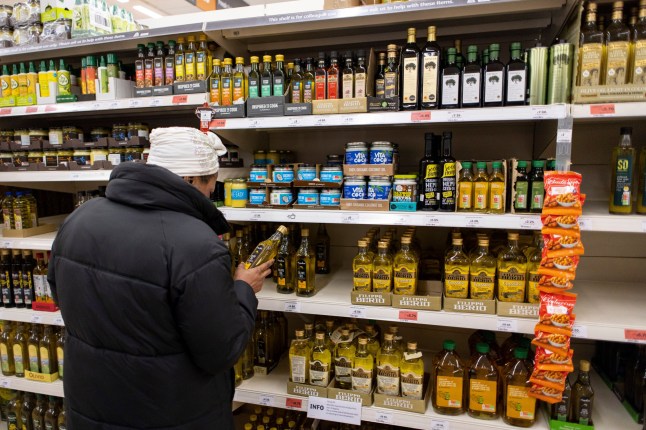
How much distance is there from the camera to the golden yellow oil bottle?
1823 millimetres

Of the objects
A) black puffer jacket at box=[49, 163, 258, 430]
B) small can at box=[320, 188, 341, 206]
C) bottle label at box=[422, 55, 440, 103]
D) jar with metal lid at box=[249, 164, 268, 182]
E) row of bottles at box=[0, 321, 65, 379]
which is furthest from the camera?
row of bottles at box=[0, 321, 65, 379]

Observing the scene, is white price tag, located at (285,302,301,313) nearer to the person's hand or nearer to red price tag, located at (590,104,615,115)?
the person's hand

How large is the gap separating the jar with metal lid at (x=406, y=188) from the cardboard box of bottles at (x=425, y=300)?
41cm

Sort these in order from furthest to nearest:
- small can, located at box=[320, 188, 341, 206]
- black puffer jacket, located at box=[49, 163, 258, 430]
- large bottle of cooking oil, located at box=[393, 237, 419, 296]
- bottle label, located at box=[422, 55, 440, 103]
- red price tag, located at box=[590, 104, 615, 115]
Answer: small can, located at box=[320, 188, 341, 206] < large bottle of cooking oil, located at box=[393, 237, 419, 296] < bottle label, located at box=[422, 55, 440, 103] < red price tag, located at box=[590, 104, 615, 115] < black puffer jacket, located at box=[49, 163, 258, 430]

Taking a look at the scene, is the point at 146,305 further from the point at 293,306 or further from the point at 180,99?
the point at 180,99

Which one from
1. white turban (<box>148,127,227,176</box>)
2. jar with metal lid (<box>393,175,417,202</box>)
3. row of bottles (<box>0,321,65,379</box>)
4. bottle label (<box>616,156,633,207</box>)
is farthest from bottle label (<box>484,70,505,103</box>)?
row of bottles (<box>0,321,65,379</box>)

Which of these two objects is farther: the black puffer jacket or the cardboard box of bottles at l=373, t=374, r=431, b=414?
the cardboard box of bottles at l=373, t=374, r=431, b=414

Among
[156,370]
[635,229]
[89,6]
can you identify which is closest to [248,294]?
[156,370]

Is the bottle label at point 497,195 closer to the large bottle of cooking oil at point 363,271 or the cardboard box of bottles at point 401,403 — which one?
the large bottle of cooking oil at point 363,271

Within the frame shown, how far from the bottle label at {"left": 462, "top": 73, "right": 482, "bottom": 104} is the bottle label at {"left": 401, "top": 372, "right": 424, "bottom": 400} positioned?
1.24 meters

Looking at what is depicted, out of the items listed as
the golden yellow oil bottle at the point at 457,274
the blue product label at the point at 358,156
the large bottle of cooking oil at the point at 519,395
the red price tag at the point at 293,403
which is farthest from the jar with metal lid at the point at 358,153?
the red price tag at the point at 293,403

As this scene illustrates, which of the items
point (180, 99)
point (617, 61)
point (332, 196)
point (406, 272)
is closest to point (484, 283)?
point (406, 272)

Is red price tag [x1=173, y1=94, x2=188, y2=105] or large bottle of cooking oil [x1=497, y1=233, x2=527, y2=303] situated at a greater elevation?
red price tag [x1=173, y1=94, x2=188, y2=105]

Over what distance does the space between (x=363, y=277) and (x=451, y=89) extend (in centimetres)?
93
